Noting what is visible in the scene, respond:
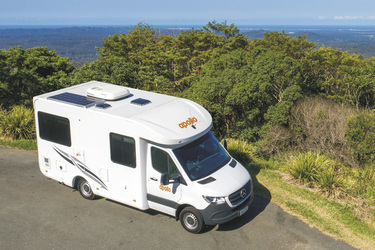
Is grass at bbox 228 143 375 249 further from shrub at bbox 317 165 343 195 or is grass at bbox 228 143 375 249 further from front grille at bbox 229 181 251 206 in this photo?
front grille at bbox 229 181 251 206

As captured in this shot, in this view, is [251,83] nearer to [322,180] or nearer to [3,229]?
[322,180]

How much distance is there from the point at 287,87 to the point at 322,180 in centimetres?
952

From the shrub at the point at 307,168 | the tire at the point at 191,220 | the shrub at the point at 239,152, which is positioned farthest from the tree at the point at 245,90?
the tire at the point at 191,220

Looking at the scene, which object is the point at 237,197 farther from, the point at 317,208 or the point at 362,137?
the point at 362,137

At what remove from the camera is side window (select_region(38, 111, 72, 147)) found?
916 cm

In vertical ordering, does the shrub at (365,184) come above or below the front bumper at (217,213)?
below

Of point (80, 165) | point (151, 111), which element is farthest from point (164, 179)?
point (80, 165)

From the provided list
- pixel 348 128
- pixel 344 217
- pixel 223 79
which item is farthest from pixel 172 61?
pixel 344 217

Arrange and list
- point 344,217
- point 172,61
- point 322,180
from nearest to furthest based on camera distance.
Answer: point 344,217, point 322,180, point 172,61

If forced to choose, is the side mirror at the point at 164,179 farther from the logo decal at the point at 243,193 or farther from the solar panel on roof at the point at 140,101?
the solar panel on roof at the point at 140,101

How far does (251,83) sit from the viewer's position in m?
17.3

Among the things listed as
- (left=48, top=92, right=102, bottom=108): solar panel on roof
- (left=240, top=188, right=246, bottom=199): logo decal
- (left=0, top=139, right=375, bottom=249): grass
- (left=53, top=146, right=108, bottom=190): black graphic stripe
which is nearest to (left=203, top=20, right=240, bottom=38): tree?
(left=0, top=139, right=375, bottom=249): grass

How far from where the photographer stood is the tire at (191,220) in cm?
760

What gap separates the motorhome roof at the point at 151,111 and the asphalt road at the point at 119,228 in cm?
229
